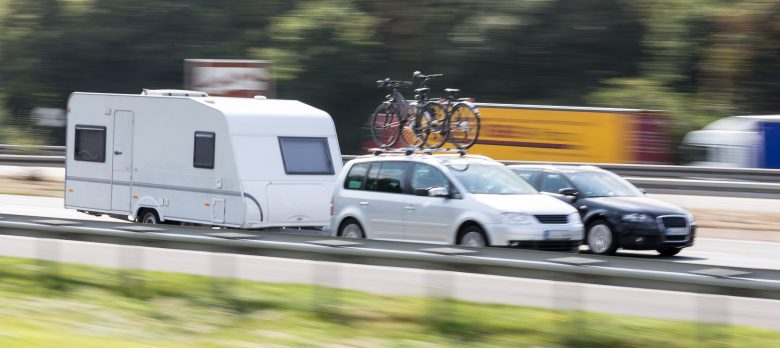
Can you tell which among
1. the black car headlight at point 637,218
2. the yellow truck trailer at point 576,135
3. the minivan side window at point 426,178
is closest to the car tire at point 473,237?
the minivan side window at point 426,178

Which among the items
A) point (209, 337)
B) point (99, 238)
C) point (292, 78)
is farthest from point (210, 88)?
point (292, 78)

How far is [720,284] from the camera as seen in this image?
8117mm

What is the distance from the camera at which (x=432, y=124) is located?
19.1 meters

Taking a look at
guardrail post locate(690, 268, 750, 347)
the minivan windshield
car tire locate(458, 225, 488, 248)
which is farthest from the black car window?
guardrail post locate(690, 268, 750, 347)

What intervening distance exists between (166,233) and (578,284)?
414 cm

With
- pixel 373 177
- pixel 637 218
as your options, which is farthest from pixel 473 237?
pixel 637 218

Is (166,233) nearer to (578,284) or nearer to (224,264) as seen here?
(224,264)

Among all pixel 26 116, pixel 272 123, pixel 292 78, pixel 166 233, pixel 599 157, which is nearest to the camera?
pixel 166 233

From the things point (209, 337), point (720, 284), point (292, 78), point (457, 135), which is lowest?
point (209, 337)

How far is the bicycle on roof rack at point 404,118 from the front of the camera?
63.0ft

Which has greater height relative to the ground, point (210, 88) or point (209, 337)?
point (210, 88)

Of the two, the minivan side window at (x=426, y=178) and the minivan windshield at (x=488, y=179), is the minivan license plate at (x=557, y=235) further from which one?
the minivan side window at (x=426, y=178)

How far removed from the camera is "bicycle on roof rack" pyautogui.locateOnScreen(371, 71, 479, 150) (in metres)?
19.1

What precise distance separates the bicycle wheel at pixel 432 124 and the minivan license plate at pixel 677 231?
3664 millimetres
